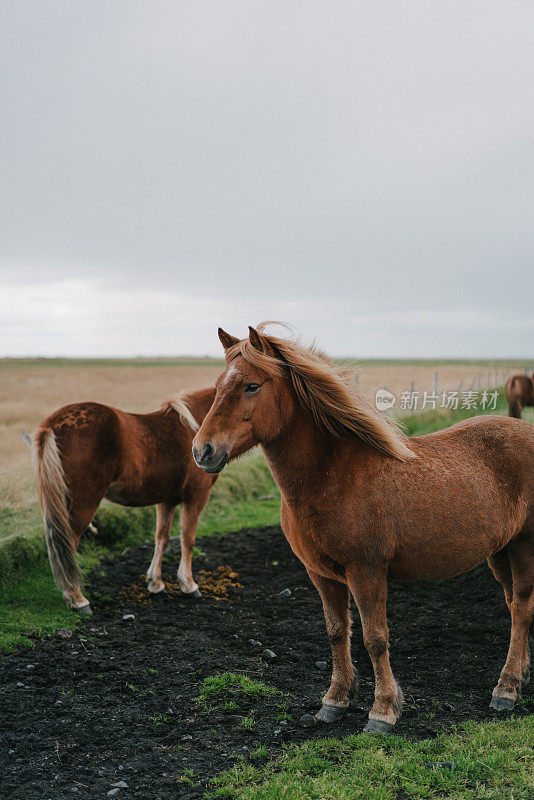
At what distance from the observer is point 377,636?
388 centimetres

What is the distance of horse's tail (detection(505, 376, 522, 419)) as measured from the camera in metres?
17.6

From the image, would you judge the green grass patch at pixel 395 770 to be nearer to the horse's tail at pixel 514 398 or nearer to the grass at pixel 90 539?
the grass at pixel 90 539

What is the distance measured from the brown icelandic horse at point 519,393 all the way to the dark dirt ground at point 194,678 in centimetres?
1162

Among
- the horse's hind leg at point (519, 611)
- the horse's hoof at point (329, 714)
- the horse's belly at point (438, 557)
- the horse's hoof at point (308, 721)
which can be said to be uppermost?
the horse's belly at point (438, 557)

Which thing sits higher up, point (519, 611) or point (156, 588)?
point (519, 611)

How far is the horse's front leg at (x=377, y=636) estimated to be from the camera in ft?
12.5

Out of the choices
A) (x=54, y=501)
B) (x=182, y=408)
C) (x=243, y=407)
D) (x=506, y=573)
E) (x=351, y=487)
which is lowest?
(x=506, y=573)

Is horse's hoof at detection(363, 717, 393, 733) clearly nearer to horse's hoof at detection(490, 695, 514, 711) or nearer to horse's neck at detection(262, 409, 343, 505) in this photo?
horse's hoof at detection(490, 695, 514, 711)

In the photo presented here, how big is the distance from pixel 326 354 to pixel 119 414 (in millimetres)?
3656

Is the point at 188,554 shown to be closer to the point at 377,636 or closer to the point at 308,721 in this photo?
the point at 308,721

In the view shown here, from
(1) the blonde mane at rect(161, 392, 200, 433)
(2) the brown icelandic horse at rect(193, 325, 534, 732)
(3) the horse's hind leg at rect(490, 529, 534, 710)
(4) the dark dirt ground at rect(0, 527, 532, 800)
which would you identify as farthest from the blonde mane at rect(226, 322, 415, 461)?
(1) the blonde mane at rect(161, 392, 200, 433)

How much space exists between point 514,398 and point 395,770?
15839 mm

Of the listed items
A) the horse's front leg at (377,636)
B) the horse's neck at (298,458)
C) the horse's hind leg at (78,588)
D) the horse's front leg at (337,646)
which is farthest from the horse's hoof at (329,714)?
the horse's hind leg at (78,588)

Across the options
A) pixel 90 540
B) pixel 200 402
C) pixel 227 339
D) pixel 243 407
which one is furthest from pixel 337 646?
pixel 90 540
